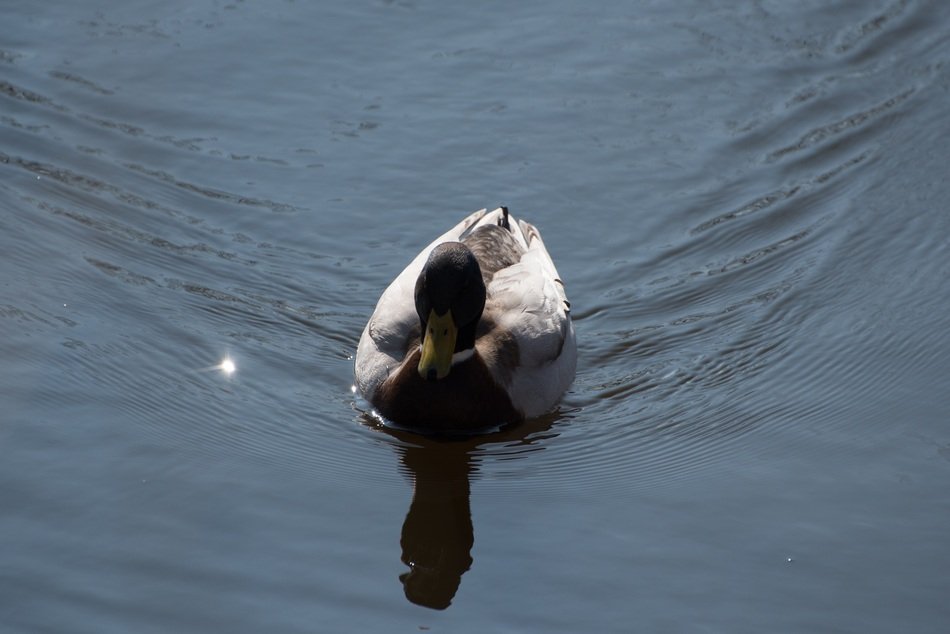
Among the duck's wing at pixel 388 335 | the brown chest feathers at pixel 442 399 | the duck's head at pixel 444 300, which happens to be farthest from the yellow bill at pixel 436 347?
the duck's wing at pixel 388 335

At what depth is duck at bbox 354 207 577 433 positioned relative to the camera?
8102mm

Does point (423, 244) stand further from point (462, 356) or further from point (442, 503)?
point (442, 503)

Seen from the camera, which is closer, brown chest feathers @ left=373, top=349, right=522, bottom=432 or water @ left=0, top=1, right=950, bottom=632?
water @ left=0, top=1, right=950, bottom=632

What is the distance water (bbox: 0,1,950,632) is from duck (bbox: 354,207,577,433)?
20 cm

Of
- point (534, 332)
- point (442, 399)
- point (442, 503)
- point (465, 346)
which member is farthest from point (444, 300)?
point (442, 503)

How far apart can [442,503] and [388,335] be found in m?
1.31

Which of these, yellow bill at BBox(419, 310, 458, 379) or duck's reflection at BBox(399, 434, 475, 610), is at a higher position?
yellow bill at BBox(419, 310, 458, 379)

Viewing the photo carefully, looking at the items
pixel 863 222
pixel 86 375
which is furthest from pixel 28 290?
pixel 863 222

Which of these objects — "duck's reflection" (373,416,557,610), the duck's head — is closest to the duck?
the duck's head

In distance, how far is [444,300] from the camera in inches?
316

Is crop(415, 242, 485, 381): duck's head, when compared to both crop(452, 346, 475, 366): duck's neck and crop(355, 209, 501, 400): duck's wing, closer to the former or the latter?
crop(452, 346, 475, 366): duck's neck

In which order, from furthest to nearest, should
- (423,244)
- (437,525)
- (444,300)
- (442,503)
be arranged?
(423,244)
(444,300)
(442,503)
(437,525)

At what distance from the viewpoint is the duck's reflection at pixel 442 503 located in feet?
22.5

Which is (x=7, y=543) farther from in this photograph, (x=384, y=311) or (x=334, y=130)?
(x=334, y=130)
